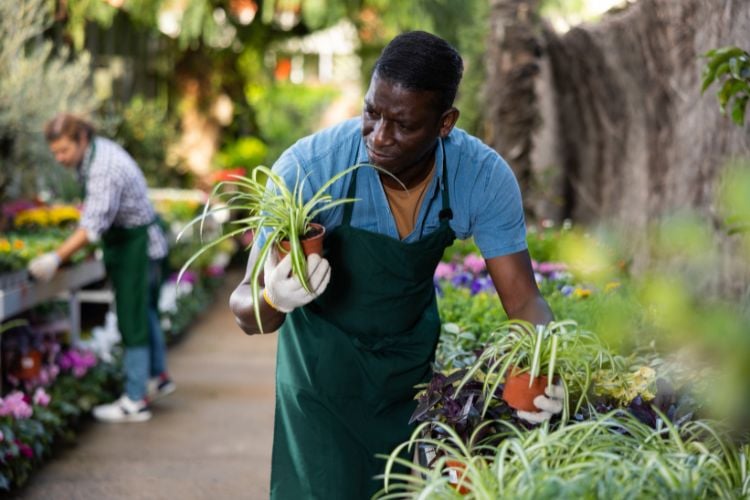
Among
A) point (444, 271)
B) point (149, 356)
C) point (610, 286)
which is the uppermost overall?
point (610, 286)

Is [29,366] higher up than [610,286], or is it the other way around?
[610,286]

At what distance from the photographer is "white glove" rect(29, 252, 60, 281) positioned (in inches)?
225

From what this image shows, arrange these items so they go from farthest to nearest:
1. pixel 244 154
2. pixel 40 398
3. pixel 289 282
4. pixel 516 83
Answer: pixel 244 154
pixel 516 83
pixel 40 398
pixel 289 282

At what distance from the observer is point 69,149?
5922 millimetres

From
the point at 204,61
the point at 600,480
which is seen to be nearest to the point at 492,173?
the point at 600,480

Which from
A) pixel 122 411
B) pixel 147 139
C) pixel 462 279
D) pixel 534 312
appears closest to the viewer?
pixel 534 312

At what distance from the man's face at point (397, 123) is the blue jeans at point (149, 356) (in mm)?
4084

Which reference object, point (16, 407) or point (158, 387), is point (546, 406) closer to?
point (16, 407)

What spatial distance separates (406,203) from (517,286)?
38 cm

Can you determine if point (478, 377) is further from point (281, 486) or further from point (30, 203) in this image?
point (30, 203)

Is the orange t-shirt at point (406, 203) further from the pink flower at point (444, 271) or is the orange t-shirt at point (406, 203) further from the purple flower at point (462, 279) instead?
the pink flower at point (444, 271)

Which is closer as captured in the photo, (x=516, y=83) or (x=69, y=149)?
(x=69, y=149)

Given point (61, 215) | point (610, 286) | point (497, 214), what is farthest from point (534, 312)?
point (61, 215)

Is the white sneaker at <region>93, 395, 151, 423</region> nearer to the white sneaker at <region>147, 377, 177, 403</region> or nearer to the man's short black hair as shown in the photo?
the white sneaker at <region>147, 377, 177, 403</region>
